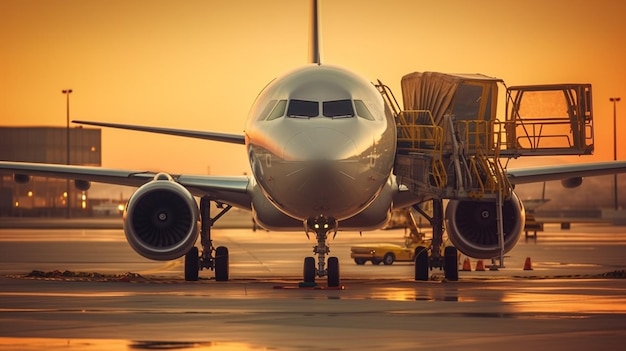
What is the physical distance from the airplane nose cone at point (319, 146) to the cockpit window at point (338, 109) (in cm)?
73

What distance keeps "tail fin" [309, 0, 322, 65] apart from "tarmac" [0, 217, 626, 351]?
598 cm

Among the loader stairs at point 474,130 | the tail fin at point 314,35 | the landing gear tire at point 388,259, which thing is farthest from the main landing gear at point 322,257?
the landing gear tire at point 388,259

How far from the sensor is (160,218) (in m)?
32.1

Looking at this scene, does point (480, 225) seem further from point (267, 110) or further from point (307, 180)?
point (307, 180)

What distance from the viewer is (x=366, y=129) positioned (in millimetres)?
27516

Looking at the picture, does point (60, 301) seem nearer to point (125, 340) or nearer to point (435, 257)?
point (125, 340)

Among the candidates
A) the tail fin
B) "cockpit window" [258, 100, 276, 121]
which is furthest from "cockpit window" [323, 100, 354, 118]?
the tail fin


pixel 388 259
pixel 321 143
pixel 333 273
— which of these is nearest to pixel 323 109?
pixel 321 143

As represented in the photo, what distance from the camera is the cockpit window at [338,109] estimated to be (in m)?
27.6

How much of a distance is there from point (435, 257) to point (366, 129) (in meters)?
6.19

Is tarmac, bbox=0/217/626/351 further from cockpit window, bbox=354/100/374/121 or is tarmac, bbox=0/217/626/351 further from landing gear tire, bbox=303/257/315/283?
cockpit window, bbox=354/100/374/121

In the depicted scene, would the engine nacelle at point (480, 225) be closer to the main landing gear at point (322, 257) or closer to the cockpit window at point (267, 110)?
the main landing gear at point (322, 257)

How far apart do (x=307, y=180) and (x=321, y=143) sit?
2.66ft

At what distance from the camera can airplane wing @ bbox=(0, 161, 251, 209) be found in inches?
1315
